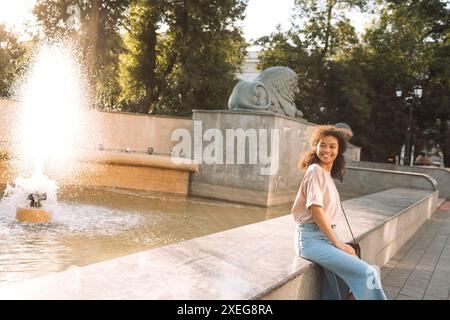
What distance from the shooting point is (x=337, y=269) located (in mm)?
3234

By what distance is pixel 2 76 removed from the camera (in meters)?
28.4

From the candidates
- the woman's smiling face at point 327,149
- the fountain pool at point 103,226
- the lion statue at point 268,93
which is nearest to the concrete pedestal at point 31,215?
the fountain pool at point 103,226

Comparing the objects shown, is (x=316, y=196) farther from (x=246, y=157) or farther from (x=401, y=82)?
(x=401, y=82)

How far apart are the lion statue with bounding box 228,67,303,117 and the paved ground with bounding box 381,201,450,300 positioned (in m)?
5.16

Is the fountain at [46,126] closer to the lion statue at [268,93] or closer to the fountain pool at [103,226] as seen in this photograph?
the fountain pool at [103,226]

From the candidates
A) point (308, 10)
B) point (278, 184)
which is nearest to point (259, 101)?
point (278, 184)

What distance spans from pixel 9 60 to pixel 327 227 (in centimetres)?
3038

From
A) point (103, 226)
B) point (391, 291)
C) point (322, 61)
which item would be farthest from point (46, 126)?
point (322, 61)

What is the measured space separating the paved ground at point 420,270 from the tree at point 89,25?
19428 mm

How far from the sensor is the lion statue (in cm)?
1195

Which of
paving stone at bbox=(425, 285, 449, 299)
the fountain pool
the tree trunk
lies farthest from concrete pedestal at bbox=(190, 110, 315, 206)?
the tree trunk

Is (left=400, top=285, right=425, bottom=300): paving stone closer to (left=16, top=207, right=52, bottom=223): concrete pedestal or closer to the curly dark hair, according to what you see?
the curly dark hair
